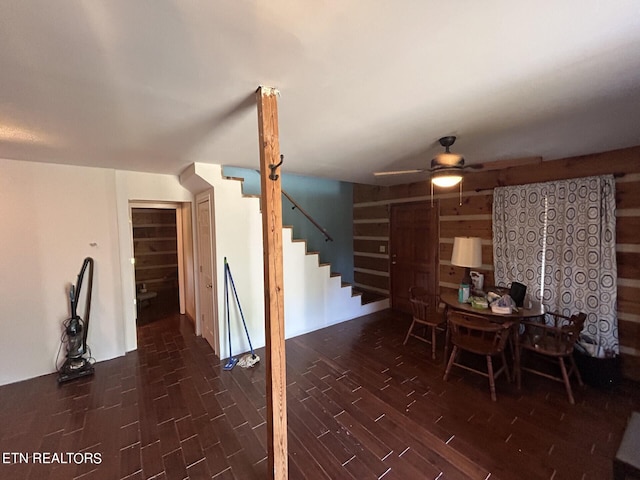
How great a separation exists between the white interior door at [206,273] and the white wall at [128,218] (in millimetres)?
627

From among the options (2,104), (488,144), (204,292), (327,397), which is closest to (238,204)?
(204,292)

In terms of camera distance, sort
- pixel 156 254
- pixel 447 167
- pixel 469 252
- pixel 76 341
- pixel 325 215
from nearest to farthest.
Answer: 1. pixel 447 167
2. pixel 76 341
3. pixel 469 252
4. pixel 325 215
5. pixel 156 254

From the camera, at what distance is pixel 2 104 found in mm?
1585

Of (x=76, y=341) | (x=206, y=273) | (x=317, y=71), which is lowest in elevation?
(x=76, y=341)

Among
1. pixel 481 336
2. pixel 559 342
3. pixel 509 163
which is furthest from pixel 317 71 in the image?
pixel 559 342

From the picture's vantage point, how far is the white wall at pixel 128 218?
3377 mm

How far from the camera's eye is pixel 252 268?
351cm

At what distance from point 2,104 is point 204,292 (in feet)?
8.95

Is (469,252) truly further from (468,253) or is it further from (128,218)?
(128,218)

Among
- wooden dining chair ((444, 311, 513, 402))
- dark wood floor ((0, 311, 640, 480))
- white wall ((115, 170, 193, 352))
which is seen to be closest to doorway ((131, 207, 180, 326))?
white wall ((115, 170, 193, 352))

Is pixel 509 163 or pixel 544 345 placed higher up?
pixel 509 163

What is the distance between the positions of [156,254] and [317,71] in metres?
6.50

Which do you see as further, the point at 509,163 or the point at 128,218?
the point at 128,218

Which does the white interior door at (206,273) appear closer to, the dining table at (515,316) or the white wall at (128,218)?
the white wall at (128,218)
